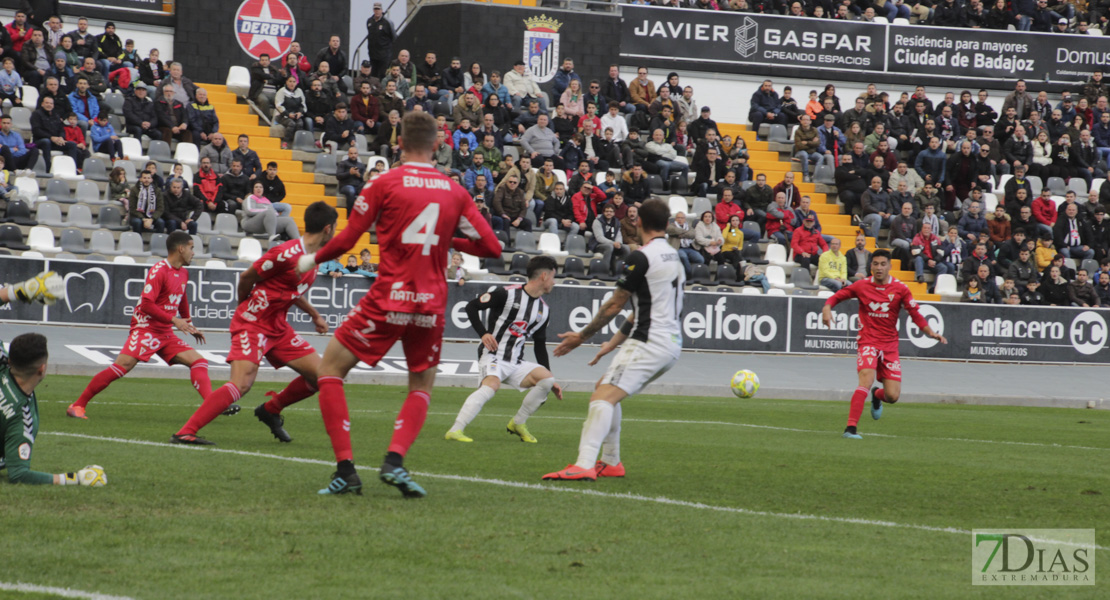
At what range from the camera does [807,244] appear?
2842 centimetres

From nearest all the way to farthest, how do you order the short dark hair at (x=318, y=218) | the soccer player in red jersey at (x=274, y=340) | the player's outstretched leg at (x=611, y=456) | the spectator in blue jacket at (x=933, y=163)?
the player's outstretched leg at (x=611, y=456)
the short dark hair at (x=318, y=218)
the soccer player in red jersey at (x=274, y=340)
the spectator in blue jacket at (x=933, y=163)

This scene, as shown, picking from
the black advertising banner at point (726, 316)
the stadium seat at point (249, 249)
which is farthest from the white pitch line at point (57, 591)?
the stadium seat at point (249, 249)

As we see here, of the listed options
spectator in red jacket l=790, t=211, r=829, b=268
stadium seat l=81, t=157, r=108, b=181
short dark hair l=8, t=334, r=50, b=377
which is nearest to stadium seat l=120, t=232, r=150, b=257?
stadium seat l=81, t=157, r=108, b=181

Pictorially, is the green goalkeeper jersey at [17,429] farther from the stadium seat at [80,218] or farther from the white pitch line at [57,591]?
the stadium seat at [80,218]

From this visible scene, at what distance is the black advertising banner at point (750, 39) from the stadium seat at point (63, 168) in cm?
1694

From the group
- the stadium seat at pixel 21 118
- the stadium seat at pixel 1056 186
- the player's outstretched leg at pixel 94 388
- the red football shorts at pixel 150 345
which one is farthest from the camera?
the stadium seat at pixel 1056 186

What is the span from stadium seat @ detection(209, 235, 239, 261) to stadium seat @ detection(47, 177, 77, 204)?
10.0 ft

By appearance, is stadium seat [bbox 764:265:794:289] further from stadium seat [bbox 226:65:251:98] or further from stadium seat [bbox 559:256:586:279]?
stadium seat [bbox 226:65:251:98]

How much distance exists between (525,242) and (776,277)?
6122 mm

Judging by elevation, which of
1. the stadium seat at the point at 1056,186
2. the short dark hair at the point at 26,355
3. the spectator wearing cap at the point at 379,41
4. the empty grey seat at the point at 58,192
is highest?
the spectator wearing cap at the point at 379,41

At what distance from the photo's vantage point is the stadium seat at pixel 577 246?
26.8 m

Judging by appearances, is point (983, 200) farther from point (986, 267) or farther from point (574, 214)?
point (574, 214)

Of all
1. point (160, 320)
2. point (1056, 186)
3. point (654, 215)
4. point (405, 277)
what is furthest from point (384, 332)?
point (1056, 186)

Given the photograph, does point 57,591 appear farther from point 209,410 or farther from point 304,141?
point 304,141
